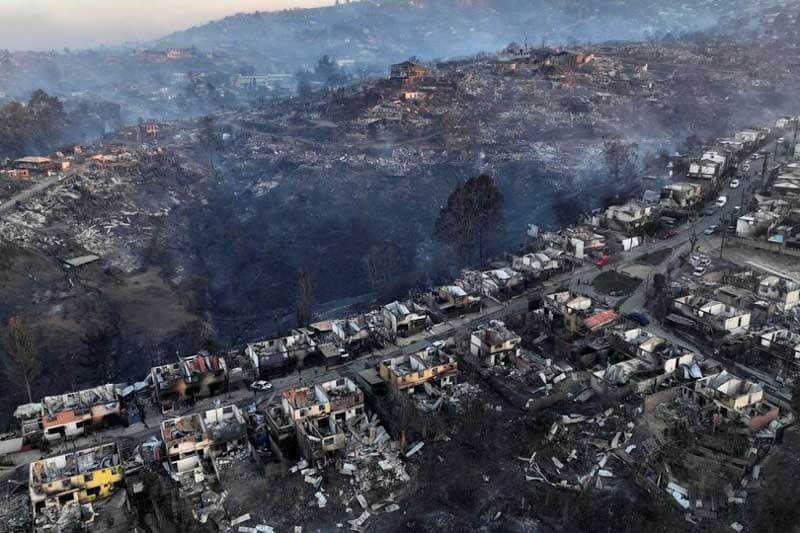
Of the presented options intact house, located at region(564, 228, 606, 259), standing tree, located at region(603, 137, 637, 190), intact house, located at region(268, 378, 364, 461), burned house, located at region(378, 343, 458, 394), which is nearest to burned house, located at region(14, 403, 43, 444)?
intact house, located at region(268, 378, 364, 461)

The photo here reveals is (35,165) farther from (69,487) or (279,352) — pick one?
(69,487)

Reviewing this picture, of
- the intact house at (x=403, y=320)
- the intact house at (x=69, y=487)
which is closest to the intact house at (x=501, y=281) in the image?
the intact house at (x=403, y=320)

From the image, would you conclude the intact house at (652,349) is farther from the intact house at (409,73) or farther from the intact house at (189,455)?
the intact house at (409,73)

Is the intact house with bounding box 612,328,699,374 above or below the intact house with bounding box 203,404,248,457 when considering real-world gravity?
above

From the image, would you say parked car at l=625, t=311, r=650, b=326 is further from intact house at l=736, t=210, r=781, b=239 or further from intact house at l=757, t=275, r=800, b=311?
intact house at l=736, t=210, r=781, b=239

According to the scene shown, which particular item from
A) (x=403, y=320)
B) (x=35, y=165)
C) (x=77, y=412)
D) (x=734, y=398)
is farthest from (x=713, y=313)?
(x=35, y=165)

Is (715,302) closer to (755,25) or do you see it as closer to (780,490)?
(780,490)

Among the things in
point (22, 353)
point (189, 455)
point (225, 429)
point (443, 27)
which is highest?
point (443, 27)
